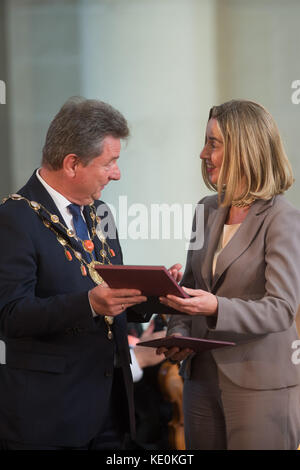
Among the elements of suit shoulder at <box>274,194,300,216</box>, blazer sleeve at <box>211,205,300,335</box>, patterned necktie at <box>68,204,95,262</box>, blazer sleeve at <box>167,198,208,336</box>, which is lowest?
blazer sleeve at <box>167,198,208,336</box>

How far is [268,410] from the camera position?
2238mm

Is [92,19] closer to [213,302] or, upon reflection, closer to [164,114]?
[164,114]

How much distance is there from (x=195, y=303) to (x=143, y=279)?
25 centimetres

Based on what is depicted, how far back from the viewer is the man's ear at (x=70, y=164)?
7.80 feet

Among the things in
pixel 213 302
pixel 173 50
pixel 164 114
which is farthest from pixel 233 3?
pixel 213 302

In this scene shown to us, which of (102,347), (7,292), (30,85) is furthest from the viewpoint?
(30,85)

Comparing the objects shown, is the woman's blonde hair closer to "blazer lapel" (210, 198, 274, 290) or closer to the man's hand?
"blazer lapel" (210, 198, 274, 290)

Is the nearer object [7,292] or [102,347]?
[7,292]

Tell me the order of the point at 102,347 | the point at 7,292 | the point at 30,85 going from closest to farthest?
1. the point at 7,292
2. the point at 102,347
3. the point at 30,85

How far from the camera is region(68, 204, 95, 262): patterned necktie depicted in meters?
2.45

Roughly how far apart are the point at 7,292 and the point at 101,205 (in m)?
0.71

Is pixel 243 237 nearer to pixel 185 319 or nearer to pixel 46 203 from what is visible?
pixel 185 319

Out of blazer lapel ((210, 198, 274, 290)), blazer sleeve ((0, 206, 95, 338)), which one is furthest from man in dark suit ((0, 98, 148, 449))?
blazer lapel ((210, 198, 274, 290))

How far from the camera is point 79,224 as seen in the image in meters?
2.48
